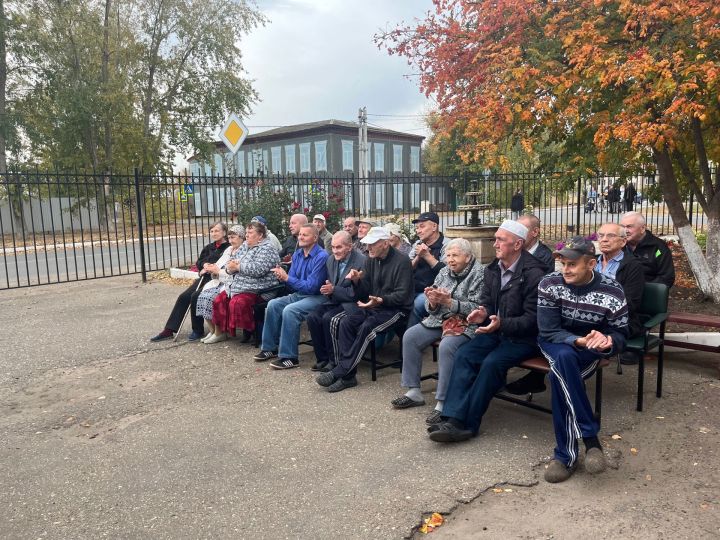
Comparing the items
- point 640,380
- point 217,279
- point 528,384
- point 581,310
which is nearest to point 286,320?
point 217,279

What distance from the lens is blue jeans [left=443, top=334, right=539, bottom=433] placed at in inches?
153

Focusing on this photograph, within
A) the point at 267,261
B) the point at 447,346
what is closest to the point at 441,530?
the point at 447,346

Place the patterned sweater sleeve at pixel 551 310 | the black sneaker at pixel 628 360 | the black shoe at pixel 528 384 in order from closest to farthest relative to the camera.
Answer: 1. the patterned sweater sleeve at pixel 551 310
2. the black shoe at pixel 528 384
3. the black sneaker at pixel 628 360

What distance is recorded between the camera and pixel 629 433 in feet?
12.9

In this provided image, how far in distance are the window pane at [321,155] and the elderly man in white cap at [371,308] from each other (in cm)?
3825

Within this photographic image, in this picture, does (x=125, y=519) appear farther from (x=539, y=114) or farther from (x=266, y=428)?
(x=539, y=114)

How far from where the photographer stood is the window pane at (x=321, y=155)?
140 ft

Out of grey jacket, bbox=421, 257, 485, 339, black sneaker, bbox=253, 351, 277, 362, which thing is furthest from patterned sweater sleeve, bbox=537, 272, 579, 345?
black sneaker, bbox=253, 351, 277, 362

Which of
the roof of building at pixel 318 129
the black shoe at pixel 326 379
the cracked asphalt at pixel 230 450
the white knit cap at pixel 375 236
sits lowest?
the cracked asphalt at pixel 230 450

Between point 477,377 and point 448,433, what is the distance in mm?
436

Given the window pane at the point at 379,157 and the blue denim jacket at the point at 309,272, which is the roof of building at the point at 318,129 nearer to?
the window pane at the point at 379,157

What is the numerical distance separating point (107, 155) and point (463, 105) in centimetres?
2252

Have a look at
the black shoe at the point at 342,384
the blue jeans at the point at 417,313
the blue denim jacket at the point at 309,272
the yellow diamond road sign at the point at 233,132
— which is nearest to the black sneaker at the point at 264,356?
the blue denim jacket at the point at 309,272

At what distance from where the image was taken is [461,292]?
4434 mm
